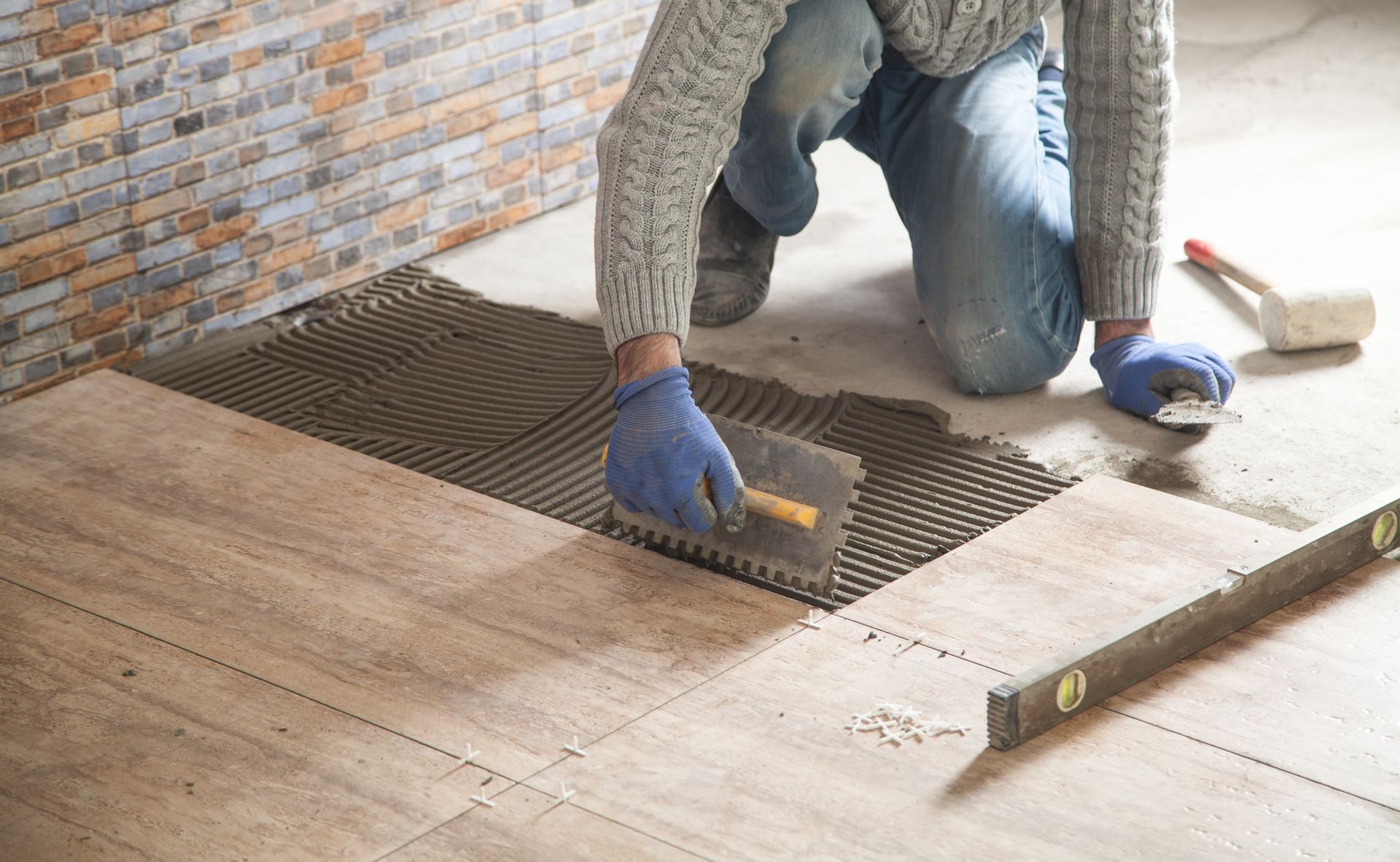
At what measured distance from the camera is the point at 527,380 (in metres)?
2.69

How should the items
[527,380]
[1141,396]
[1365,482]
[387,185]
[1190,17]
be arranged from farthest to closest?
[1190,17] < [387,185] < [527,380] < [1141,396] < [1365,482]

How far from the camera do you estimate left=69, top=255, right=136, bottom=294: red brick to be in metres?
2.69

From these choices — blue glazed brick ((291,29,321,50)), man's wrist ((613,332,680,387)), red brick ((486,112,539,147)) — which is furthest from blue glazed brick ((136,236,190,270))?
man's wrist ((613,332,680,387))

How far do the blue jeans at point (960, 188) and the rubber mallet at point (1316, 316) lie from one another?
0.38 m

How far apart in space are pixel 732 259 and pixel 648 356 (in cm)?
98

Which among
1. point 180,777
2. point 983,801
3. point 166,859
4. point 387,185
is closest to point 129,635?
point 180,777

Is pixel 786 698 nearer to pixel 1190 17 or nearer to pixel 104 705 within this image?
pixel 104 705

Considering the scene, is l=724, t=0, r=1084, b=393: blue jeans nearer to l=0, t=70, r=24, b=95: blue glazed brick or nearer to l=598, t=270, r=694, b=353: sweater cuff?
l=598, t=270, r=694, b=353: sweater cuff

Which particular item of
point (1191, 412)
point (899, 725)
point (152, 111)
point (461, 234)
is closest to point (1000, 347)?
point (1191, 412)

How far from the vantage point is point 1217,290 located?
3.00 m

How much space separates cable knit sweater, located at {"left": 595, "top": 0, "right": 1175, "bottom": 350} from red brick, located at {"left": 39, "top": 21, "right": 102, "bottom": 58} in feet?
3.38

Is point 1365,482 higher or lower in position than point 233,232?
lower

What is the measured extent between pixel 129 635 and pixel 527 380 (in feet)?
3.18

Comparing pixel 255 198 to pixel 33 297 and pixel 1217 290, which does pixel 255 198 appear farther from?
pixel 1217 290
